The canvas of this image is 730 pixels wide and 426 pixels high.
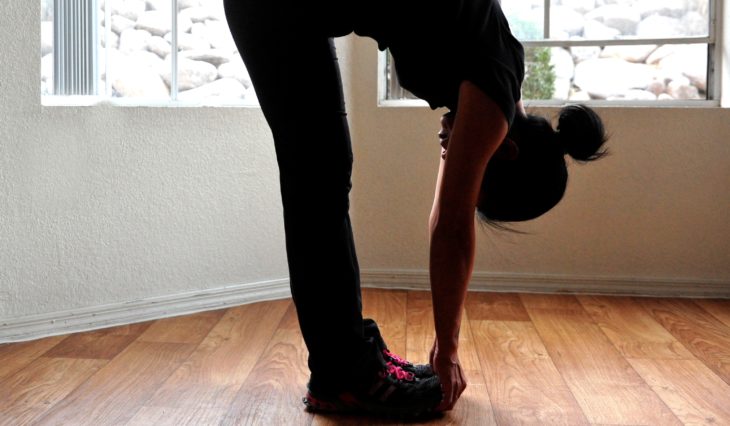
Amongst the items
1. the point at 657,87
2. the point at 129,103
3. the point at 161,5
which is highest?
the point at 161,5

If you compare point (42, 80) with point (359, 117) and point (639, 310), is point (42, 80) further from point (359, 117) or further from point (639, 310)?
point (639, 310)

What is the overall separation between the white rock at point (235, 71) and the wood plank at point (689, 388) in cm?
151

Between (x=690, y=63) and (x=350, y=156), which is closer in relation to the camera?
(x=350, y=156)

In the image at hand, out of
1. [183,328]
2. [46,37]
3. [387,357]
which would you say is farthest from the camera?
[183,328]

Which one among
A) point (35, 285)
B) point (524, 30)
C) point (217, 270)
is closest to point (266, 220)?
point (217, 270)

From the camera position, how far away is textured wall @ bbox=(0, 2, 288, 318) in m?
2.20

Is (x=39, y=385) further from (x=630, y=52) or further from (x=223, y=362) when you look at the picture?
(x=630, y=52)

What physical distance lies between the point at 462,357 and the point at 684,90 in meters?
1.53

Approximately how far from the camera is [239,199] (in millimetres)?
2736

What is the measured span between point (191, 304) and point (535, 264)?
48.7 inches

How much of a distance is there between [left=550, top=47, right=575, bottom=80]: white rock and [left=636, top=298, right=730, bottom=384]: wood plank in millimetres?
860

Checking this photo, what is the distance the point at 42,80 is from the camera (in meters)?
2.30

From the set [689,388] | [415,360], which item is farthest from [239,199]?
[689,388]

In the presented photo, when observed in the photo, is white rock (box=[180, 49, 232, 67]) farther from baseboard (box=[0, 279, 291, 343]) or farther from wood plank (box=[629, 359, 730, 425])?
wood plank (box=[629, 359, 730, 425])
